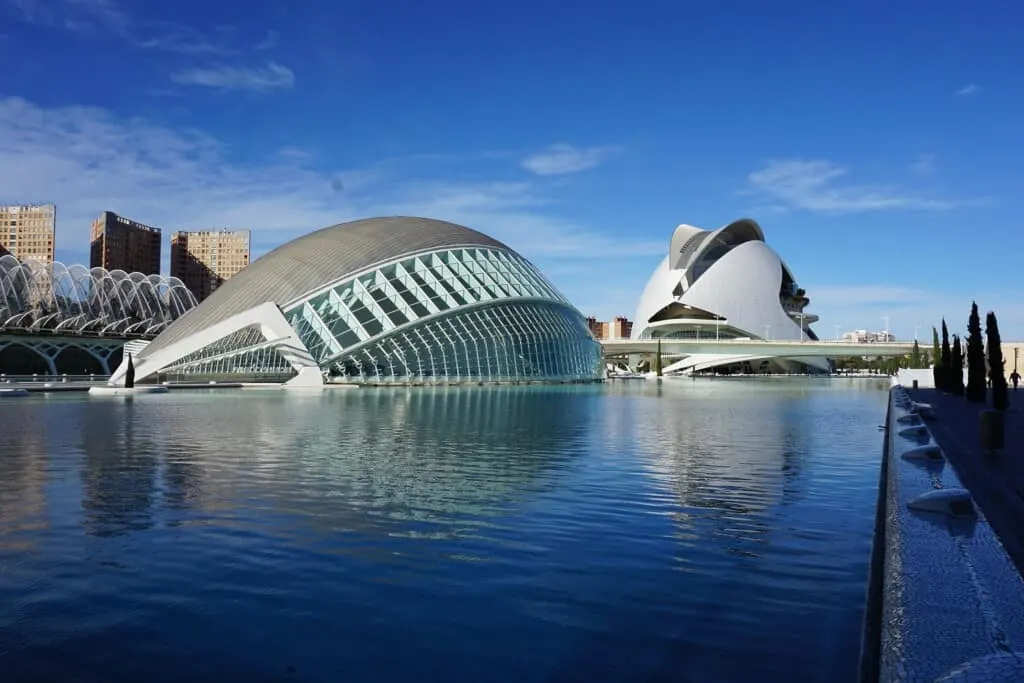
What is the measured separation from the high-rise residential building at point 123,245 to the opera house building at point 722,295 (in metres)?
72.2

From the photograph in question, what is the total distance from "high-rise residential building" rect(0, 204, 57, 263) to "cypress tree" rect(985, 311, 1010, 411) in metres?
107

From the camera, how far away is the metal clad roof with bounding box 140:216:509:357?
46875mm

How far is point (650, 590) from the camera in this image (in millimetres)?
6605

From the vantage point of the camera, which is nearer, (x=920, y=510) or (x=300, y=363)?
(x=920, y=510)

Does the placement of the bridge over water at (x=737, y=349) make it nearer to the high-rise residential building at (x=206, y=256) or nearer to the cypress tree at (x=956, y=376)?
the cypress tree at (x=956, y=376)

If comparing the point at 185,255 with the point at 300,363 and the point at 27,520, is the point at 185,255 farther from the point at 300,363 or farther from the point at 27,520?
the point at 27,520

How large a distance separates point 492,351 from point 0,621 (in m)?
46.4

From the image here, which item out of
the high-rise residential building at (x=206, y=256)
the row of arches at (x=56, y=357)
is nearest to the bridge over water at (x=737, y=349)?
the row of arches at (x=56, y=357)

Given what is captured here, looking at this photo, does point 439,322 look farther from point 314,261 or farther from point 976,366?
point 976,366

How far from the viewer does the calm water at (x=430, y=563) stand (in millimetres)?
5207

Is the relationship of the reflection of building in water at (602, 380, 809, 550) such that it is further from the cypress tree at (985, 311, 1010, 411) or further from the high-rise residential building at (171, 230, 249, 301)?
the high-rise residential building at (171, 230, 249, 301)

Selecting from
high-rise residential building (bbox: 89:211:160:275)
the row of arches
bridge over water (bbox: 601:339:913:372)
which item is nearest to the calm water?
the row of arches

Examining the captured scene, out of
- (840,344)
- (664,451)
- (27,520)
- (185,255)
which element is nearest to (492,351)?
(664,451)

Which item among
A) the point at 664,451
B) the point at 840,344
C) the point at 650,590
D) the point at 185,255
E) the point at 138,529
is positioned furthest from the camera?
the point at 185,255
